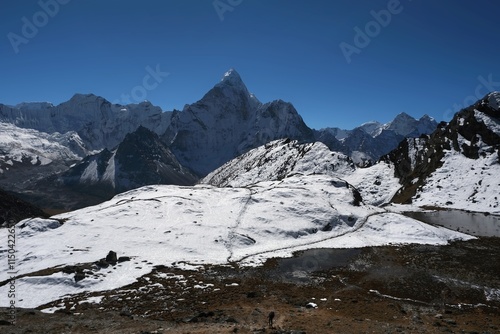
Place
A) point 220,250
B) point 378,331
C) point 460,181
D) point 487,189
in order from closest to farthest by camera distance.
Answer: point 378,331 < point 220,250 < point 487,189 < point 460,181

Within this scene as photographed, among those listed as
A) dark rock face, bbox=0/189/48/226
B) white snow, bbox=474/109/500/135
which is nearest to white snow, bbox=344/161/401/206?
white snow, bbox=474/109/500/135

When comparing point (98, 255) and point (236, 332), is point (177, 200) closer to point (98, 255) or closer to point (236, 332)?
point (98, 255)

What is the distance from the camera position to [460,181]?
126938mm

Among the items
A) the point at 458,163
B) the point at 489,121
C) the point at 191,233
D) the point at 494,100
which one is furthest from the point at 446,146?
the point at 191,233

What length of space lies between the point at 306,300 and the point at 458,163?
5169 inches

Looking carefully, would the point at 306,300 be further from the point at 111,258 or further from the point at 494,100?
the point at 494,100

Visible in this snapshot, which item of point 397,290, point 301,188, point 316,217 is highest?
point 301,188

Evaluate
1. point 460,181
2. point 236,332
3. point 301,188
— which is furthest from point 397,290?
point 460,181

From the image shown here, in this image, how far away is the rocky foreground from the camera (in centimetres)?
2488

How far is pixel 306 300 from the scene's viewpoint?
107ft

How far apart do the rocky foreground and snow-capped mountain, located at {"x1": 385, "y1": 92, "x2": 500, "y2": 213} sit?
76.5 m

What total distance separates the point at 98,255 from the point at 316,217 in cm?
3806

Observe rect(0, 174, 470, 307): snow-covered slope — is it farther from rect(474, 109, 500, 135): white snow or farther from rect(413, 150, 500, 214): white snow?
rect(474, 109, 500, 135): white snow

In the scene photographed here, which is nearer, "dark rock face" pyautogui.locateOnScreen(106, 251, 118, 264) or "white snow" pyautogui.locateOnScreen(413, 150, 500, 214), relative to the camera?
"dark rock face" pyautogui.locateOnScreen(106, 251, 118, 264)
